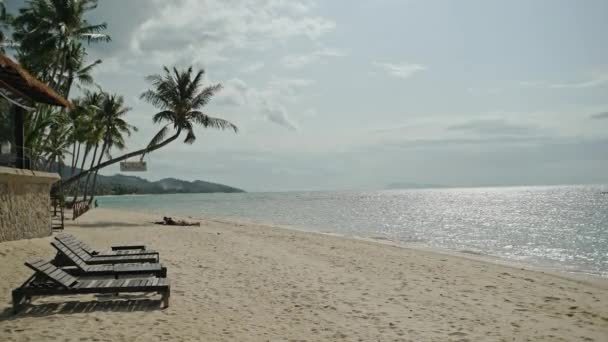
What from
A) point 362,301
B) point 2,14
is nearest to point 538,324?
point 362,301

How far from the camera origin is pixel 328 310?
5.85 m

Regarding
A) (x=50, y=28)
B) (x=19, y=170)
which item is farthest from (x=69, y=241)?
(x=50, y=28)

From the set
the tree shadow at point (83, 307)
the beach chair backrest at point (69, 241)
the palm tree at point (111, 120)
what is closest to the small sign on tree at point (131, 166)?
the palm tree at point (111, 120)

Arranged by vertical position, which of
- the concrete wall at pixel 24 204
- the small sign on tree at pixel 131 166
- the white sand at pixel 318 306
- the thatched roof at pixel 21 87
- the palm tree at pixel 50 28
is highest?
the palm tree at pixel 50 28

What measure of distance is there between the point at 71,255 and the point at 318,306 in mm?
3699

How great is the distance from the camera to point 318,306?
6051mm

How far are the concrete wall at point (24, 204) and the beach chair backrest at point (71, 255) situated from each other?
400 cm

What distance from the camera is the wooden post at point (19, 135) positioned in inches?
443

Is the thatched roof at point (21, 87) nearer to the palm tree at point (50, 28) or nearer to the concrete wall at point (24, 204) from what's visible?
the concrete wall at point (24, 204)

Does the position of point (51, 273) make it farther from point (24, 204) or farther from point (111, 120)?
point (111, 120)

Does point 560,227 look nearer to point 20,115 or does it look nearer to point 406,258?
point 406,258

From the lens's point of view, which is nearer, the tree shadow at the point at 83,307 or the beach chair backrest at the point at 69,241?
the tree shadow at the point at 83,307

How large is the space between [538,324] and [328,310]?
2687mm

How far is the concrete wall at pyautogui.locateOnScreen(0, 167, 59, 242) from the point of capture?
9578 mm
